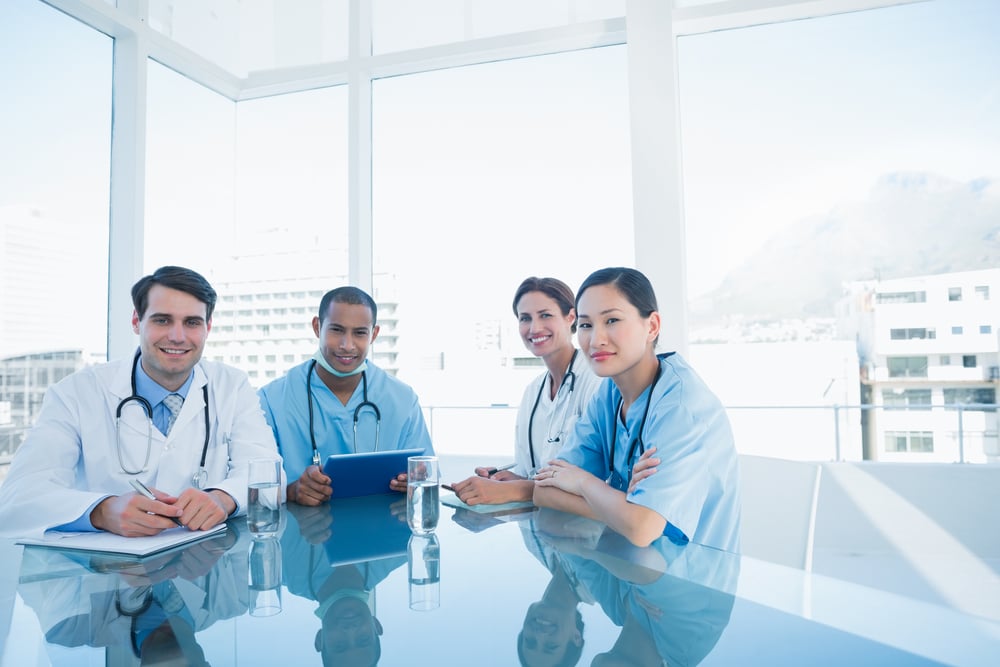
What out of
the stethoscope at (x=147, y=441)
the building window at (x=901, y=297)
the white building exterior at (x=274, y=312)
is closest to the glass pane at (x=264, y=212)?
the white building exterior at (x=274, y=312)

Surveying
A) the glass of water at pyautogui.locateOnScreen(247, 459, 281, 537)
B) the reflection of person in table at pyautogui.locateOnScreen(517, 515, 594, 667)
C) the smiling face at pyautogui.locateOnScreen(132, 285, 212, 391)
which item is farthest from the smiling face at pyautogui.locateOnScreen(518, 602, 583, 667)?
the smiling face at pyautogui.locateOnScreen(132, 285, 212, 391)

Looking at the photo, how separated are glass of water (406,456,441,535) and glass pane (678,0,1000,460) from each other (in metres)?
2.81

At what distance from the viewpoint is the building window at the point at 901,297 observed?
147 inches

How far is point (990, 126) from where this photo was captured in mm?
3621

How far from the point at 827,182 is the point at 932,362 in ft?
3.95

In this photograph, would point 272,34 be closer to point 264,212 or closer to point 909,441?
point 264,212

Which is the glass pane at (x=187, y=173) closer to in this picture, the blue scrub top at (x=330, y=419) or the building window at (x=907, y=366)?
Answer: the blue scrub top at (x=330, y=419)

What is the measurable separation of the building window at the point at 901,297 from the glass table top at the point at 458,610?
10.7ft

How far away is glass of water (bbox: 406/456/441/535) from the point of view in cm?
126

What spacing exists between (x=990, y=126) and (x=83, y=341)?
16.5 ft

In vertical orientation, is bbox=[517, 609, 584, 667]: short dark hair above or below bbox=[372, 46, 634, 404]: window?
below

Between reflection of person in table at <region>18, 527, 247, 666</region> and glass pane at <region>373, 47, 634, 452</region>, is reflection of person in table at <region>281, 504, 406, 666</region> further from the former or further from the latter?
glass pane at <region>373, 47, 634, 452</region>

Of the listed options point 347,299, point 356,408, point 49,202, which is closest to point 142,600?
point 356,408

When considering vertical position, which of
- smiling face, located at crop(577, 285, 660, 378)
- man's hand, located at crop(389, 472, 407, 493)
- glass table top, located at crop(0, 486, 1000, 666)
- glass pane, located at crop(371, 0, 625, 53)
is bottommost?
man's hand, located at crop(389, 472, 407, 493)
